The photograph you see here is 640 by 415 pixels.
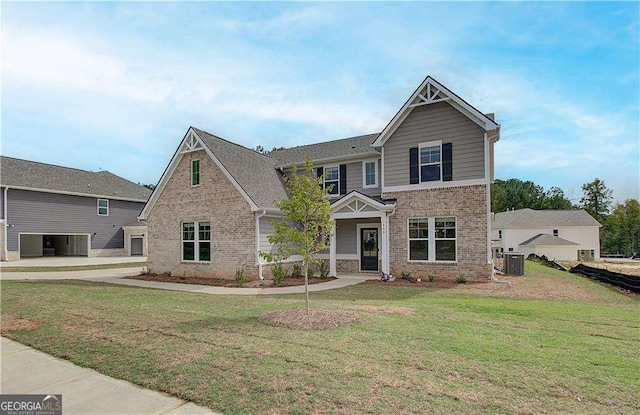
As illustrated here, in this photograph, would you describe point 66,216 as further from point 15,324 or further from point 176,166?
point 15,324

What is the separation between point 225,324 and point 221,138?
14347 millimetres

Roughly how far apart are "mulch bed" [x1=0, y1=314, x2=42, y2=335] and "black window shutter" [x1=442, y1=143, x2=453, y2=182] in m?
14.1

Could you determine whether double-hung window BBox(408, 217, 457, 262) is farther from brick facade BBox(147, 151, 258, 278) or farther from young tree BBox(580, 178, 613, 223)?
young tree BBox(580, 178, 613, 223)

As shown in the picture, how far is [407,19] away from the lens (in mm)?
10656

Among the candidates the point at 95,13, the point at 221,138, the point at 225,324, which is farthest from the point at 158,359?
the point at 221,138

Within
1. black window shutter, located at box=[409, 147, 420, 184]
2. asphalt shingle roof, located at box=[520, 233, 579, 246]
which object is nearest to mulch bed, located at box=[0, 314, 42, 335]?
black window shutter, located at box=[409, 147, 420, 184]

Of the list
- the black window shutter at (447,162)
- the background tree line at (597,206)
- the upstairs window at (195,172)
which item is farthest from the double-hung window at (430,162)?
the background tree line at (597,206)

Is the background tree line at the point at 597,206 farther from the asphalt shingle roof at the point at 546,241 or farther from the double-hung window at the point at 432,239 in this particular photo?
the double-hung window at the point at 432,239

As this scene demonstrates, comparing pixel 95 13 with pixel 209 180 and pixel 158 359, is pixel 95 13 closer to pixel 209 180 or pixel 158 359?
pixel 209 180

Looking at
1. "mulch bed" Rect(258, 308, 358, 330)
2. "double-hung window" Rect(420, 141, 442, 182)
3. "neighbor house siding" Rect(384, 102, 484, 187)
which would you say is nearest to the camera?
"mulch bed" Rect(258, 308, 358, 330)

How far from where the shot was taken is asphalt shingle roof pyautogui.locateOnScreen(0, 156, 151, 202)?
2889 centimetres

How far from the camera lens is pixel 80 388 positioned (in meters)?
4.49

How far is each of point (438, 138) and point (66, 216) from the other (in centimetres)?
3082

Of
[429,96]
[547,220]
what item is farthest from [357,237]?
[547,220]
